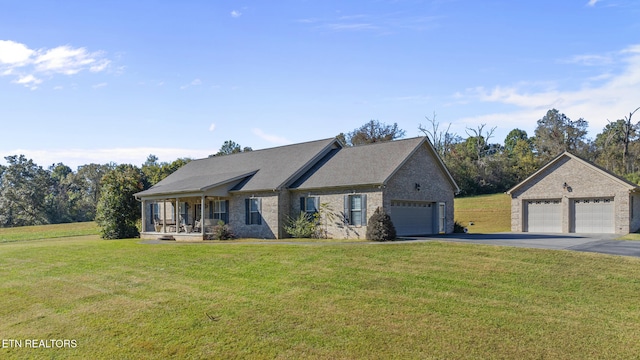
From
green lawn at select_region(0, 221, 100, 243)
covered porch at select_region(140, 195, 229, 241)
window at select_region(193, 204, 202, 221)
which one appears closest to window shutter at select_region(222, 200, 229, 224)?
covered porch at select_region(140, 195, 229, 241)

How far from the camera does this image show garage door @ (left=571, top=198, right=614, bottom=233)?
98.3 feet

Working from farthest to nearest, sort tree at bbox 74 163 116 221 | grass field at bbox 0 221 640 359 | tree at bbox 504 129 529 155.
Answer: tree at bbox 504 129 529 155 → tree at bbox 74 163 116 221 → grass field at bbox 0 221 640 359

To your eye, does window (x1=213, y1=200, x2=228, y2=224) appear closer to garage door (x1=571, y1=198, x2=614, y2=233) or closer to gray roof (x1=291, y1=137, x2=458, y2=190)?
gray roof (x1=291, y1=137, x2=458, y2=190)

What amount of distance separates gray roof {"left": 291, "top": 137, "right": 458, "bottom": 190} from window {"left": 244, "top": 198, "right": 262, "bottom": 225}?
7.55 ft

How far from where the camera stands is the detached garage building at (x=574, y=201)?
29.4m

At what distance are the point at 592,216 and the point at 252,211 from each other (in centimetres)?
2032

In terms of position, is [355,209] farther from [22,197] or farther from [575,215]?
A: [22,197]

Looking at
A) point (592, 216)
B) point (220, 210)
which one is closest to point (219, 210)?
point (220, 210)

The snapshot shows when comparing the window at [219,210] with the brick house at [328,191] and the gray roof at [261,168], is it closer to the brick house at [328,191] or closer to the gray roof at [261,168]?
the brick house at [328,191]

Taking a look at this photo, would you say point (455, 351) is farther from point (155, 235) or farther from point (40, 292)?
point (155, 235)

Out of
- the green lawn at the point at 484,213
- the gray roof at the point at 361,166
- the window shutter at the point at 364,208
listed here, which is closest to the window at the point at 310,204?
the gray roof at the point at 361,166

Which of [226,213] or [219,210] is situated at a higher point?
[219,210]

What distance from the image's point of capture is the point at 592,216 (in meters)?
30.6

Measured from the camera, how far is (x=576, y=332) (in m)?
9.99
